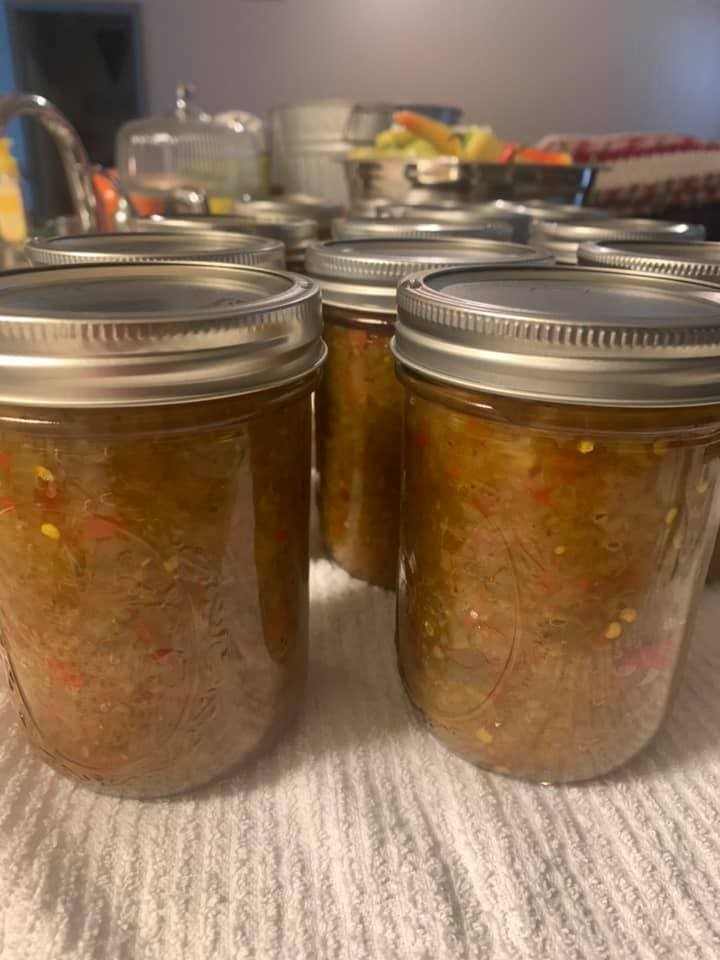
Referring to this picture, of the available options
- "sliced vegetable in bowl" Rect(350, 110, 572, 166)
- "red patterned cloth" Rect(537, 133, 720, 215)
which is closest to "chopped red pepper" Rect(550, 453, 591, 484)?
"sliced vegetable in bowl" Rect(350, 110, 572, 166)

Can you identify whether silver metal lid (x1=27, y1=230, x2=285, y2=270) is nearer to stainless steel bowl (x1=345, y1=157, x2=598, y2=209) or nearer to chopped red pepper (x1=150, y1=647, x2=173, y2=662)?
chopped red pepper (x1=150, y1=647, x2=173, y2=662)

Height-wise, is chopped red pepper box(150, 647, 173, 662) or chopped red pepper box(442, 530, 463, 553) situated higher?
chopped red pepper box(442, 530, 463, 553)

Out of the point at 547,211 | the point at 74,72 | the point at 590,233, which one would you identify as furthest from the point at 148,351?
the point at 74,72

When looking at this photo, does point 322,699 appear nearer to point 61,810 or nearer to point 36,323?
point 61,810

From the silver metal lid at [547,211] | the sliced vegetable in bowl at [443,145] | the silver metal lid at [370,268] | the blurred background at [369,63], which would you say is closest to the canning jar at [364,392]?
the silver metal lid at [370,268]

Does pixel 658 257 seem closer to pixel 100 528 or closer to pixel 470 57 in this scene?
pixel 100 528

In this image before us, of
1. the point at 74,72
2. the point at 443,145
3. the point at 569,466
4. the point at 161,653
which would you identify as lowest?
the point at 161,653

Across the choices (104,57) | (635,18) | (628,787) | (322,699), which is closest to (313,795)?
(322,699)
